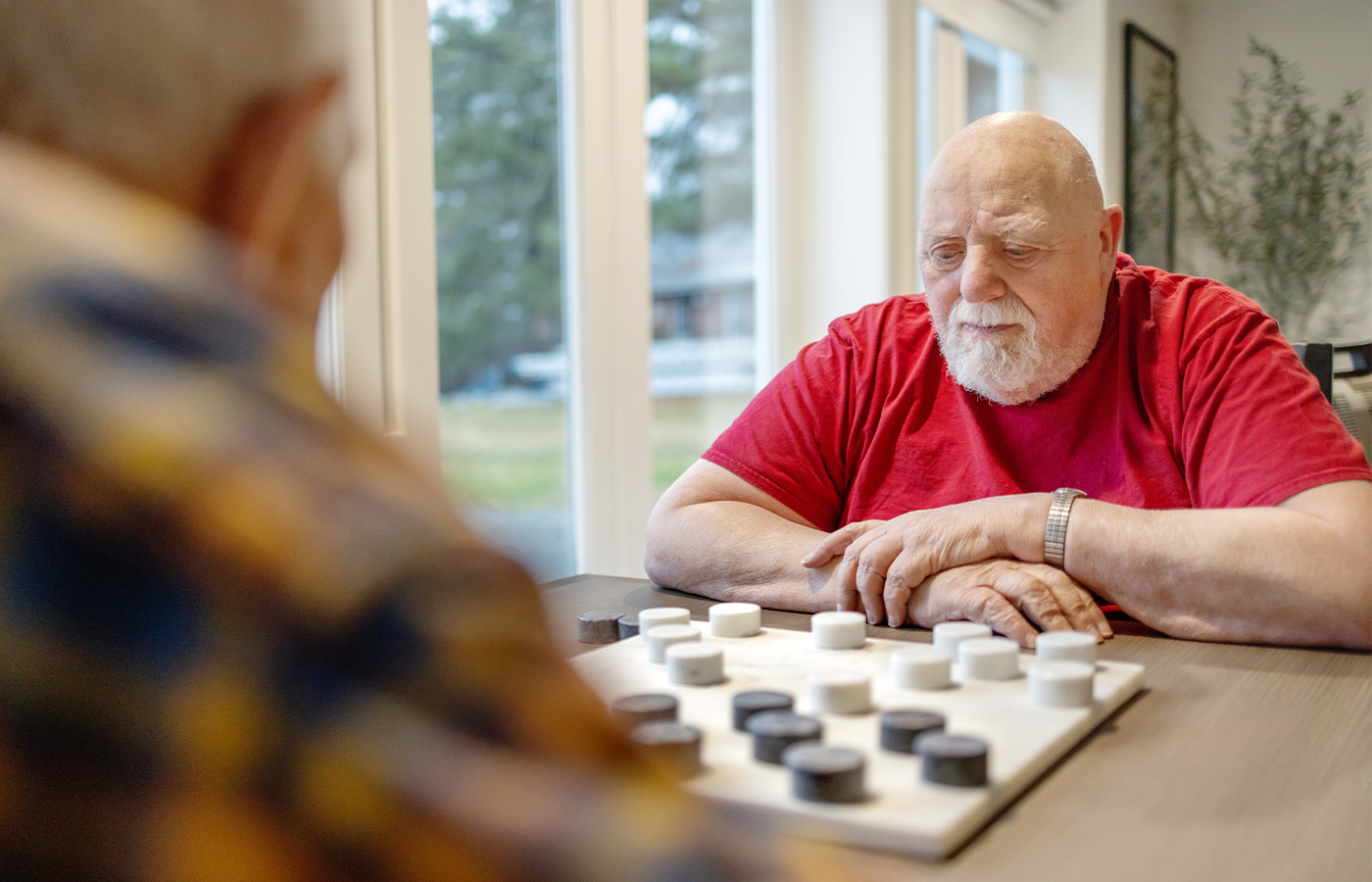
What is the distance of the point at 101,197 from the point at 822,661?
77 centimetres

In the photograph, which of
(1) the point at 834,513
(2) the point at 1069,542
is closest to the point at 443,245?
(1) the point at 834,513

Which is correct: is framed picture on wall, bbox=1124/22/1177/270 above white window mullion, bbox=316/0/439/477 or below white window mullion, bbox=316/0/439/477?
above

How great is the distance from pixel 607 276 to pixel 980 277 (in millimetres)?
1140

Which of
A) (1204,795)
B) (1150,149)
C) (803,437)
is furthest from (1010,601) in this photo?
(1150,149)

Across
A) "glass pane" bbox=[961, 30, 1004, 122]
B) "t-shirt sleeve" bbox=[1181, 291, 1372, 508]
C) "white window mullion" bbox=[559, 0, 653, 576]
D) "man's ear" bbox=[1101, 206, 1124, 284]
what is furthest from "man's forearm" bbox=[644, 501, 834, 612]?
"glass pane" bbox=[961, 30, 1004, 122]

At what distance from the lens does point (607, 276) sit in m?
2.58

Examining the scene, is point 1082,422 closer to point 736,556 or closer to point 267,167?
point 736,556

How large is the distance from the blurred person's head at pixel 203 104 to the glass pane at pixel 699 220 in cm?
249

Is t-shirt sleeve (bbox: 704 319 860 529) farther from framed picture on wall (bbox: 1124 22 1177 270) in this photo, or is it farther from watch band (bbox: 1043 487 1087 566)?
framed picture on wall (bbox: 1124 22 1177 270)

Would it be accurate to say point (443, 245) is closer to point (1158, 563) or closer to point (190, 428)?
point (1158, 563)

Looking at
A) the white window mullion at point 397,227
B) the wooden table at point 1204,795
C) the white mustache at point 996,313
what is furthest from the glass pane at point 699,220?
the wooden table at point 1204,795

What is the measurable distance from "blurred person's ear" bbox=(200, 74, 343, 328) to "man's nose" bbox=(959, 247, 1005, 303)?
4.81 ft

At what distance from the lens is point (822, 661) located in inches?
36.4

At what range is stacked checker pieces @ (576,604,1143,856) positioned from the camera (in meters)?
0.58
